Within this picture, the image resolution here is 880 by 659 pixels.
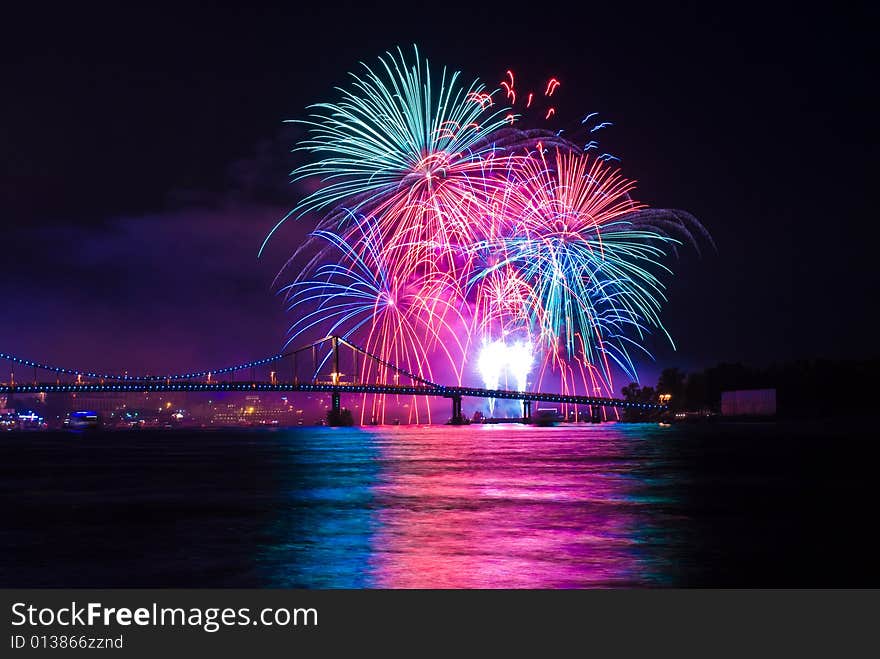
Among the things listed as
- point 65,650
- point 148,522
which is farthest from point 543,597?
point 148,522

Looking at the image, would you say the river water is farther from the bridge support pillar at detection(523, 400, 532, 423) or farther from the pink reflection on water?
the bridge support pillar at detection(523, 400, 532, 423)

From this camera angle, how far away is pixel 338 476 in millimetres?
38250

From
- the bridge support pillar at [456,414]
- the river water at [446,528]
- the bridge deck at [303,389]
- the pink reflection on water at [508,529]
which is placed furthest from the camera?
the bridge support pillar at [456,414]

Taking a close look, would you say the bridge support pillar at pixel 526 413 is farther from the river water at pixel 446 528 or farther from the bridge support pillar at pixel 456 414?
the river water at pixel 446 528

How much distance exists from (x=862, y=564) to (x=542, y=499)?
481 inches

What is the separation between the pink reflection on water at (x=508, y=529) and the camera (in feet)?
46.1

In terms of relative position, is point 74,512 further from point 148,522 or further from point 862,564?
point 862,564

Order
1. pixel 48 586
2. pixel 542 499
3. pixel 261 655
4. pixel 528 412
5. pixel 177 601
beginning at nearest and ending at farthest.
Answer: pixel 261 655 < pixel 177 601 < pixel 48 586 < pixel 542 499 < pixel 528 412

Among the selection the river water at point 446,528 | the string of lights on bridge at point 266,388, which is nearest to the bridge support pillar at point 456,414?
the string of lights on bridge at point 266,388

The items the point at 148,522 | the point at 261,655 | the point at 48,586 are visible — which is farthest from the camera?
the point at 148,522

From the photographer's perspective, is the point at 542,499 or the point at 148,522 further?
the point at 542,499

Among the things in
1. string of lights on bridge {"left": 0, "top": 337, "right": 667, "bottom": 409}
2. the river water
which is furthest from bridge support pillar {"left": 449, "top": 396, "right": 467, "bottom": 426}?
the river water

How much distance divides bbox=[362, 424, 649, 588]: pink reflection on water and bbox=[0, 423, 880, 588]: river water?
0.05 m

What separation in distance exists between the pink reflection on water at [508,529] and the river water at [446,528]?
5 cm
